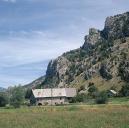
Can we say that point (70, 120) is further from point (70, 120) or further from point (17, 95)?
point (17, 95)

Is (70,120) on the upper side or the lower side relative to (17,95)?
lower

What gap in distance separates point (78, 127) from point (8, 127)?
730 cm

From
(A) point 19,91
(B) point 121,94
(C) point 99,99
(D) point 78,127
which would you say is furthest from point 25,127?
(B) point 121,94

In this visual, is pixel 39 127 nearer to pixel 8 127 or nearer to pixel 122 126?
pixel 8 127

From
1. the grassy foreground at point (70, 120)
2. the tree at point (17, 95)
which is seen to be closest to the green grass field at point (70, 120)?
the grassy foreground at point (70, 120)

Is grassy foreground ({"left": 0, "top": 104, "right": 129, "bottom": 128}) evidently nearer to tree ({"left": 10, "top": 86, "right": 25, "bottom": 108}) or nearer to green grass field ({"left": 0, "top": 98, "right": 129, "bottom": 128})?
green grass field ({"left": 0, "top": 98, "right": 129, "bottom": 128})

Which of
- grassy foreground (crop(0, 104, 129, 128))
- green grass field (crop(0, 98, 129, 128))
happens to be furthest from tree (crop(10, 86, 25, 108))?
grassy foreground (crop(0, 104, 129, 128))

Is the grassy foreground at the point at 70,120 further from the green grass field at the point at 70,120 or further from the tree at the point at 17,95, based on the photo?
the tree at the point at 17,95

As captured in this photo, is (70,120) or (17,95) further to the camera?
(17,95)

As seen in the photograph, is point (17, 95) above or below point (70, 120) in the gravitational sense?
above

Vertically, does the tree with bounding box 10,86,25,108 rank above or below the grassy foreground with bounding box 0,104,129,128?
above

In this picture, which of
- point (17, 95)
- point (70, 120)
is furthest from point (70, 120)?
point (17, 95)

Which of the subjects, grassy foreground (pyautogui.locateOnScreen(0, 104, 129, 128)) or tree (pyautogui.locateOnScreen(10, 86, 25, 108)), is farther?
tree (pyautogui.locateOnScreen(10, 86, 25, 108))

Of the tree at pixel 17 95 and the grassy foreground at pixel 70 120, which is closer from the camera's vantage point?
the grassy foreground at pixel 70 120
